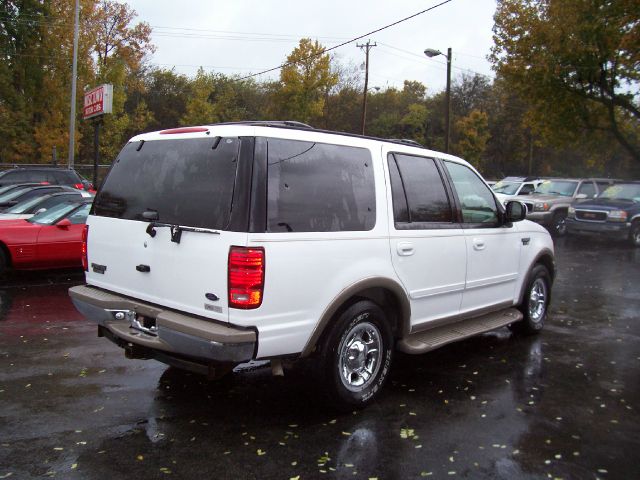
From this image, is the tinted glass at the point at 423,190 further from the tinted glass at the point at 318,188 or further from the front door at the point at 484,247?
the tinted glass at the point at 318,188

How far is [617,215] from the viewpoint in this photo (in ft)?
52.4

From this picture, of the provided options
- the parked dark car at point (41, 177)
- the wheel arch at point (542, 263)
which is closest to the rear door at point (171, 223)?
the wheel arch at point (542, 263)


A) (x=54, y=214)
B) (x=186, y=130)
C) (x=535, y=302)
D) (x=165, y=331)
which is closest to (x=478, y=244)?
(x=535, y=302)

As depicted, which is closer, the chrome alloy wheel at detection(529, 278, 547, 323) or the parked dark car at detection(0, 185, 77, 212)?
the chrome alloy wheel at detection(529, 278, 547, 323)

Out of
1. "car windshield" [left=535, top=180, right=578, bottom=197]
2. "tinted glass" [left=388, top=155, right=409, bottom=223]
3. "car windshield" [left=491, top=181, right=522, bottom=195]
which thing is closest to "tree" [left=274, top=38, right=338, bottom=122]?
"car windshield" [left=491, top=181, right=522, bottom=195]

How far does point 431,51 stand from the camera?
2495 cm

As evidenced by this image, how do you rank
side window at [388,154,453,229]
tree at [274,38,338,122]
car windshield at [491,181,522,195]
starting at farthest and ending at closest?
tree at [274,38,338,122]
car windshield at [491,181,522,195]
side window at [388,154,453,229]

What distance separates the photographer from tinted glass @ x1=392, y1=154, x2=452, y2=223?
4598mm

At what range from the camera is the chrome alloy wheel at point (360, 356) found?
4.05 meters

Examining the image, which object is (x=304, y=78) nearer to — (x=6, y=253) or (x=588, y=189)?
(x=588, y=189)

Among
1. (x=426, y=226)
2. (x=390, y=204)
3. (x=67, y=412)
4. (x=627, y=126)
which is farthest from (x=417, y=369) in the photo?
(x=627, y=126)

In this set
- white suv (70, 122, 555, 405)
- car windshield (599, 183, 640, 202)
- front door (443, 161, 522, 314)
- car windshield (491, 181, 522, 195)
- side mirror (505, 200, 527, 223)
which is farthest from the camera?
car windshield (491, 181, 522, 195)

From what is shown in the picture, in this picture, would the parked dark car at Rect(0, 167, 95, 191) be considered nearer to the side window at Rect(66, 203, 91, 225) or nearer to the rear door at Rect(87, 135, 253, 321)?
the side window at Rect(66, 203, 91, 225)

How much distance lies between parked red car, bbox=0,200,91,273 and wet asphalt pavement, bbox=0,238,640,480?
301 centimetres
